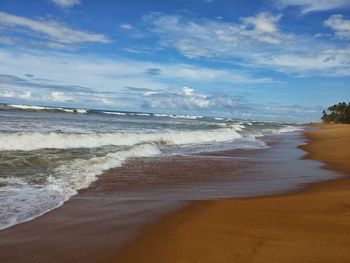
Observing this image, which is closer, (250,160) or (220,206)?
(220,206)

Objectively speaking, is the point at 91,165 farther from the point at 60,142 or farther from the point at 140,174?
the point at 60,142

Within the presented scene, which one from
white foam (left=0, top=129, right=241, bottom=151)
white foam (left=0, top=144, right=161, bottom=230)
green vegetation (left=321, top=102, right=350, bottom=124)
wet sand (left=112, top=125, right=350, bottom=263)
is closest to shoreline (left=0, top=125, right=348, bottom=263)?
wet sand (left=112, top=125, right=350, bottom=263)

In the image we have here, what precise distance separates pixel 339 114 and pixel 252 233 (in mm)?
93359

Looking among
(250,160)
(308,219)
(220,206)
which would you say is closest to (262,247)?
(308,219)

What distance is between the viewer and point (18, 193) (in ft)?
22.4

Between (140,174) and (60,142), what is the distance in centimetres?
713

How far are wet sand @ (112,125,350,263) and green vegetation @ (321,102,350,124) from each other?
87.0m

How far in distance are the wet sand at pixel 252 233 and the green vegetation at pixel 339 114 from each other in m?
87.0

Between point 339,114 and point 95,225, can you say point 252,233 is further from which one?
point 339,114

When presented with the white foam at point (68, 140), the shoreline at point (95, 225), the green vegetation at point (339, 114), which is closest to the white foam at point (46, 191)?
the shoreline at point (95, 225)

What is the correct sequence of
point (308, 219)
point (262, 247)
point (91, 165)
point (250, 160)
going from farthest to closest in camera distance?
point (250, 160) → point (91, 165) → point (308, 219) → point (262, 247)

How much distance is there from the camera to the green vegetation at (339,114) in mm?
86438

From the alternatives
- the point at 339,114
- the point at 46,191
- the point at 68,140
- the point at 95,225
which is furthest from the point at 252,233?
the point at 339,114

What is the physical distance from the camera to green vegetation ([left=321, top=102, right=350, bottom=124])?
8644 cm
